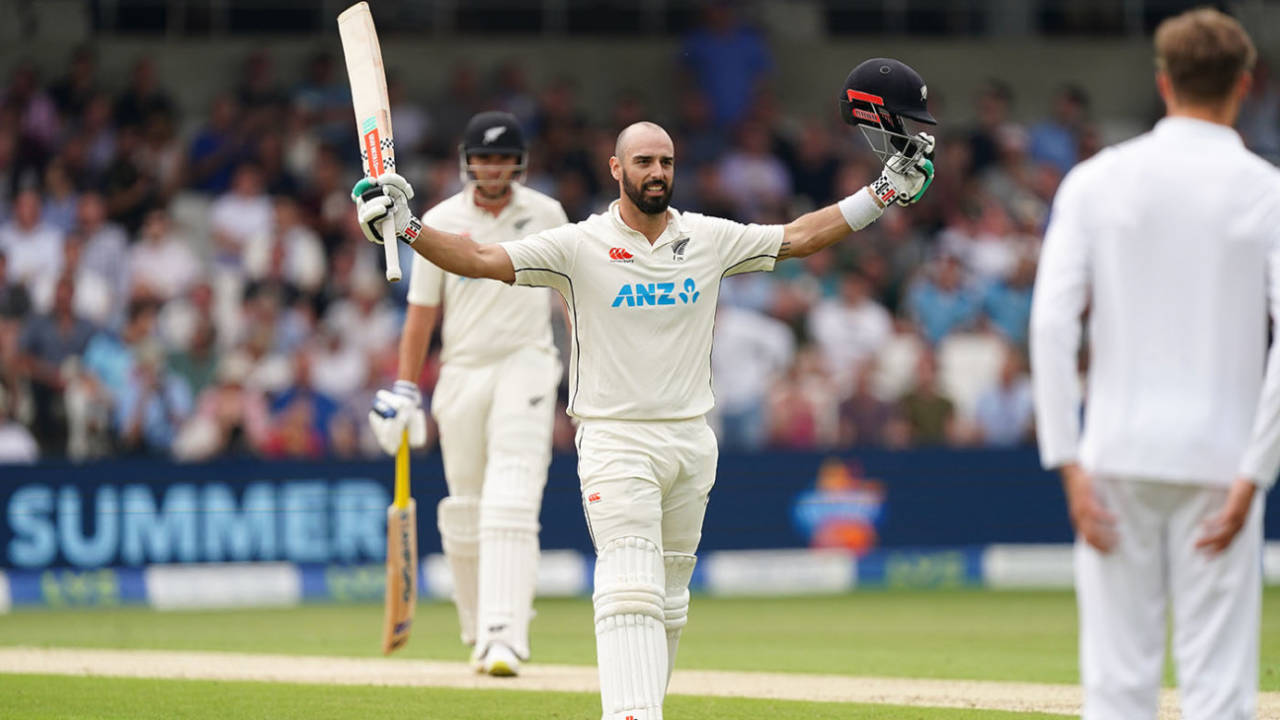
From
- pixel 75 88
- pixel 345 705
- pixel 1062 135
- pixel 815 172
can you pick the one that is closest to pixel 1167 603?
pixel 345 705

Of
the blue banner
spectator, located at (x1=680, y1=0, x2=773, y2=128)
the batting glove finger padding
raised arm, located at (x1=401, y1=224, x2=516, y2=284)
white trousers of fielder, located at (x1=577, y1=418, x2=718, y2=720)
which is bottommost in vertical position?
the blue banner

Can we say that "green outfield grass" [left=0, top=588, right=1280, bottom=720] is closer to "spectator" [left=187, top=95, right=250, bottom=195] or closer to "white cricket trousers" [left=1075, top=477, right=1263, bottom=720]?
"white cricket trousers" [left=1075, top=477, right=1263, bottom=720]

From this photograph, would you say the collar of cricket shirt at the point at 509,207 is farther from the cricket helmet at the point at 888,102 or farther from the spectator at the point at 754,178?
the spectator at the point at 754,178

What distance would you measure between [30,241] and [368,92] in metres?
8.20

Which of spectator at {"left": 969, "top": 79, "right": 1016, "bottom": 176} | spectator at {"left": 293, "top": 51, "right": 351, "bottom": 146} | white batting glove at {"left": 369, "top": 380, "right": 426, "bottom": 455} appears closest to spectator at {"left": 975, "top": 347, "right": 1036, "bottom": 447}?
spectator at {"left": 969, "top": 79, "right": 1016, "bottom": 176}

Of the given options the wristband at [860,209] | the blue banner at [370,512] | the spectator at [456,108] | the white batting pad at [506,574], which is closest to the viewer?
the wristband at [860,209]

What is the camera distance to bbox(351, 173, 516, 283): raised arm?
5.68 metres

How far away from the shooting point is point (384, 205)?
5.64m

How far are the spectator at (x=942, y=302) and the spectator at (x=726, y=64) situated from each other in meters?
2.79

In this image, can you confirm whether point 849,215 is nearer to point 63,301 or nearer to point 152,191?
point 63,301

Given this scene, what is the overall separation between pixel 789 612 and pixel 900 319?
4.01m

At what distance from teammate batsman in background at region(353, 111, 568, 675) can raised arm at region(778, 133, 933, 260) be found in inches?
87.1

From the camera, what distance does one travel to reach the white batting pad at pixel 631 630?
218 inches

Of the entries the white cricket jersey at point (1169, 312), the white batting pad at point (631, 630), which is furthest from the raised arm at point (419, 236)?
the white cricket jersey at point (1169, 312)
